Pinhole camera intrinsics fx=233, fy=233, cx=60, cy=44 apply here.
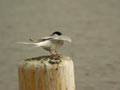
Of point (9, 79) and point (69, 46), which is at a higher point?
point (69, 46)

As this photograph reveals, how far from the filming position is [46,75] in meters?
1.08

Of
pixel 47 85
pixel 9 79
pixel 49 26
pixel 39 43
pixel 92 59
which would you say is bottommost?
pixel 47 85

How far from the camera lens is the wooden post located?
1.08m

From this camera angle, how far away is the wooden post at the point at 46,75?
108 cm

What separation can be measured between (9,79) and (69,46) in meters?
1.27

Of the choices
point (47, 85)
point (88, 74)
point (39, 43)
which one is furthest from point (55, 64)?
point (88, 74)

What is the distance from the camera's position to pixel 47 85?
108cm

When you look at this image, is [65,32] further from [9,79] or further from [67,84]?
[67,84]

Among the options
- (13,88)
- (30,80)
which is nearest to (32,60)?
(30,80)

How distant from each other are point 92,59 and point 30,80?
10.9 feet

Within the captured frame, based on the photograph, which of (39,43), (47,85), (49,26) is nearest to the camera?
(47,85)

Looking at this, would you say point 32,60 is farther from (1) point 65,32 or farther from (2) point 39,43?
(1) point 65,32

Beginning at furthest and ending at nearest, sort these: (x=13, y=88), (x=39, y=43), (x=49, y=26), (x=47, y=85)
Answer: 1. (x=49, y=26)
2. (x=13, y=88)
3. (x=39, y=43)
4. (x=47, y=85)

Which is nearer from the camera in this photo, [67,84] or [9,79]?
[67,84]
